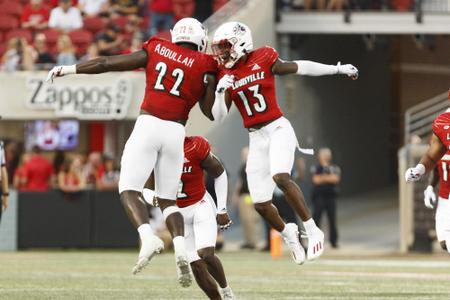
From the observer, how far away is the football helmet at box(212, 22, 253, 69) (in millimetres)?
12656

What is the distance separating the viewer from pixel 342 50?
2927cm

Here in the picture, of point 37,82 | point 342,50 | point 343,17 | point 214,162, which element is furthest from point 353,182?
point 214,162

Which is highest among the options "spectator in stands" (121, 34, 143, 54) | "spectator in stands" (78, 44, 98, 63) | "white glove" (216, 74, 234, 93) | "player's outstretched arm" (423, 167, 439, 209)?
"white glove" (216, 74, 234, 93)

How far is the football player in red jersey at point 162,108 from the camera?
11117 millimetres

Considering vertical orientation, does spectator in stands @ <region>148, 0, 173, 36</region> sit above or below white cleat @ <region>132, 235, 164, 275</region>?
above

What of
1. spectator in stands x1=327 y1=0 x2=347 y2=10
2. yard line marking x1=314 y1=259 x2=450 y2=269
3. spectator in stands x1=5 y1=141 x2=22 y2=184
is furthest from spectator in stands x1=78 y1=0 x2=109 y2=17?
yard line marking x1=314 y1=259 x2=450 y2=269

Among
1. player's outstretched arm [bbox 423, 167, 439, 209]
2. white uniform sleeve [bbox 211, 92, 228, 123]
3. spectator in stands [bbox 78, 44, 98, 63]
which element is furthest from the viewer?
spectator in stands [bbox 78, 44, 98, 63]

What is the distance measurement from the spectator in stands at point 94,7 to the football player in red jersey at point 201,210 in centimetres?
1436

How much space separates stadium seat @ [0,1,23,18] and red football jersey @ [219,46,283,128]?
13907 mm

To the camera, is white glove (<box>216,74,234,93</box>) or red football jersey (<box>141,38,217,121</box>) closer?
red football jersey (<box>141,38,217,121</box>)

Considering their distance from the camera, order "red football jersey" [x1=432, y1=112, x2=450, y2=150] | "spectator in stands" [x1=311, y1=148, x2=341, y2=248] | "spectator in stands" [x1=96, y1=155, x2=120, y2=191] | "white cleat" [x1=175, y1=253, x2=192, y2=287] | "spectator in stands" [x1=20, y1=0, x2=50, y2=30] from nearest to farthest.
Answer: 1. "white cleat" [x1=175, y1=253, x2=192, y2=287]
2. "red football jersey" [x1=432, y1=112, x2=450, y2=150]
3. "spectator in stands" [x1=96, y1=155, x2=120, y2=191]
4. "spectator in stands" [x1=311, y1=148, x2=341, y2=248]
5. "spectator in stands" [x1=20, y1=0, x2=50, y2=30]

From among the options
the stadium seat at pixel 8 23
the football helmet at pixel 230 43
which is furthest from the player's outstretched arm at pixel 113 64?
the stadium seat at pixel 8 23

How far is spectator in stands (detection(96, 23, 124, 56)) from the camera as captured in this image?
24845 millimetres

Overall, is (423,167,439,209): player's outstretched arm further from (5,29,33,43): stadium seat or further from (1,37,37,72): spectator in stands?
(5,29,33,43): stadium seat
